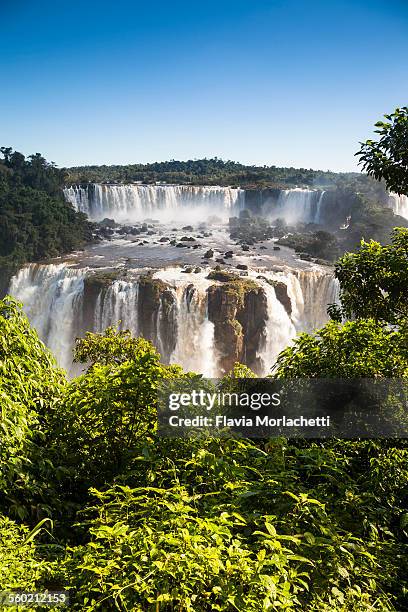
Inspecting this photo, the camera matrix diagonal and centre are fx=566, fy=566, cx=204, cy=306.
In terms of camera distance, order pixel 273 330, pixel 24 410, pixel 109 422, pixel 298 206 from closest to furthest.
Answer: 1. pixel 24 410
2. pixel 109 422
3. pixel 273 330
4. pixel 298 206

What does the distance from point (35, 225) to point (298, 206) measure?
16.4 m

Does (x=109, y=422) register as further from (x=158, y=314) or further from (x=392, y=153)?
(x=158, y=314)

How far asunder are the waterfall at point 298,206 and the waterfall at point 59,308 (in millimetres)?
16307

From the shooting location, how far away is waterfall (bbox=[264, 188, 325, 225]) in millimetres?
35438

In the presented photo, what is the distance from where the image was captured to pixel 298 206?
119 feet

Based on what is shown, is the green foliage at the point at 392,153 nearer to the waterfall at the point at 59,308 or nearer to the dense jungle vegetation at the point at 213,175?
the waterfall at the point at 59,308

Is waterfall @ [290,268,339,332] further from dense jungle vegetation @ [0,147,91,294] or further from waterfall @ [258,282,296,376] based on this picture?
dense jungle vegetation @ [0,147,91,294]

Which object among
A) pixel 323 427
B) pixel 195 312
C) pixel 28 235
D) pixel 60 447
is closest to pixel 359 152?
pixel 323 427

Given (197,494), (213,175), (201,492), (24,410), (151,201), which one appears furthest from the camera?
(213,175)

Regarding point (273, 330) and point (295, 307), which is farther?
point (295, 307)

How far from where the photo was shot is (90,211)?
37.0 m

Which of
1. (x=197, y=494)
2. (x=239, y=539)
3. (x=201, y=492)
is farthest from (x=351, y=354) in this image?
(x=239, y=539)

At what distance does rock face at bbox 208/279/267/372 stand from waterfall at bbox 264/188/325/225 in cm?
A: 1567

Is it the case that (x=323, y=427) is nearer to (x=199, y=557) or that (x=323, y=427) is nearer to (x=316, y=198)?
(x=199, y=557)
